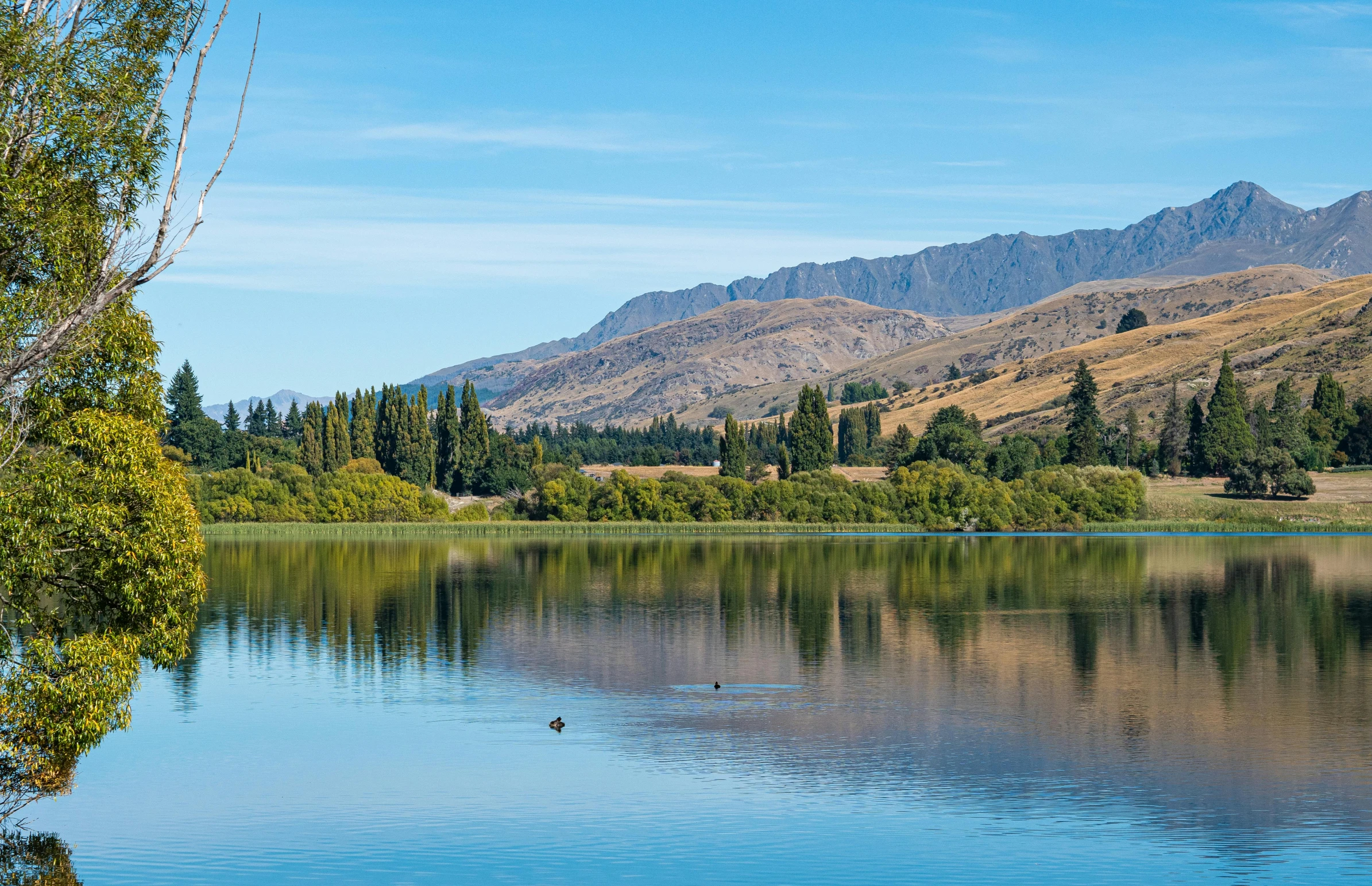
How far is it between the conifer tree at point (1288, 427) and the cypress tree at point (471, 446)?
104 meters

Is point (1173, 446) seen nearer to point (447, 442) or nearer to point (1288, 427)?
point (1288, 427)

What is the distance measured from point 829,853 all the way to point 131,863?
1401 cm

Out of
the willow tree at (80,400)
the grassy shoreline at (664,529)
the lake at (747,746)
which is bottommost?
the lake at (747,746)

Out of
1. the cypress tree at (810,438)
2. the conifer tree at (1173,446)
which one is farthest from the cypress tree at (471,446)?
the conifer tree at (1173,446)

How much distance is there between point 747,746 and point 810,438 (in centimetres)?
15270

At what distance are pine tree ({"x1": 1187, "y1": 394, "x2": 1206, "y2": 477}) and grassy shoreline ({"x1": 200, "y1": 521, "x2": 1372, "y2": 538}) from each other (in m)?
23.2

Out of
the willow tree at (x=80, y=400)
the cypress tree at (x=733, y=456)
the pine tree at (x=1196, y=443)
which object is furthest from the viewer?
the pine tree at (x=1196, y=443)

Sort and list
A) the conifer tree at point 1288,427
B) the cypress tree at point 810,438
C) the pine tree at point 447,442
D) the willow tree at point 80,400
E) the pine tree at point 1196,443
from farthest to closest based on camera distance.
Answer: the pine tree at point 447,442
the cypress tree at point 810,438
the pine tree at point 1196,443
the conifer tree at point 1288,427
the willow tree at point 80,400

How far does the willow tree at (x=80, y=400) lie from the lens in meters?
26.7

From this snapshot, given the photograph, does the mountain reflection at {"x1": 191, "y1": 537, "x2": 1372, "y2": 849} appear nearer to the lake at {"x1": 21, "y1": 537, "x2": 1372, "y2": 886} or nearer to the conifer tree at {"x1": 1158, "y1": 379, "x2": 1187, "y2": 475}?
the lake at {"x1": 21, "y1": 537, "x2": 1372, "y2": 886}

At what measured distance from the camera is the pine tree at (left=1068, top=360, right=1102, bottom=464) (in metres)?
184

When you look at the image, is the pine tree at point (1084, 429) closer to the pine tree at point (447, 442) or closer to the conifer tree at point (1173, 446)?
the conifer tree at point (1173, 446)

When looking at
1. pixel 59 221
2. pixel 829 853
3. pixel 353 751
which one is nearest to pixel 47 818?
pixel 353 751

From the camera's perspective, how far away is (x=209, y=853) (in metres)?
28.4
